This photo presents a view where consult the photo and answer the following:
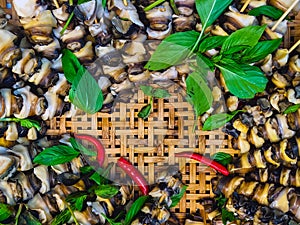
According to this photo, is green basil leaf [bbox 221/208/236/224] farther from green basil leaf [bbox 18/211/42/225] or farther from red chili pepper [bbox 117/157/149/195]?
green basil leaf [bbox 18/211/42/225]

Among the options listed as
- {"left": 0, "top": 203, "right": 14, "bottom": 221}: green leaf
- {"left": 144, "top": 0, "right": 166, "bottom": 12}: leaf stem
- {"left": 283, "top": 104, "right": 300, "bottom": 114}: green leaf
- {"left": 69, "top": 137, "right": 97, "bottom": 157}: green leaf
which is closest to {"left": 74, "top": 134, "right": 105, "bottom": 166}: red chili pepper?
{"left": 69, "top": 137, "right": 97, "bottom": 157}: green leaf

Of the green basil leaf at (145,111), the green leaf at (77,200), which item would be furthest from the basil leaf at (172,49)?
the green leaf at (77,200)

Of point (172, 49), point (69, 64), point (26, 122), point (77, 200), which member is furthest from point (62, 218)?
point (172, 49)

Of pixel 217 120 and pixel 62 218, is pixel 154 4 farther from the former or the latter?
pixel 62 218

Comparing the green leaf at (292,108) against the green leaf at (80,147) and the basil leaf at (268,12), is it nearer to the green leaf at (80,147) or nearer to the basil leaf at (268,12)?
the basil leaf at (268,12)

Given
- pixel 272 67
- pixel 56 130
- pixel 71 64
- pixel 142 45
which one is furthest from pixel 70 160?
pixel 272 67

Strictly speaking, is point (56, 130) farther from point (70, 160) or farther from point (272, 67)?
point (272, 67)
